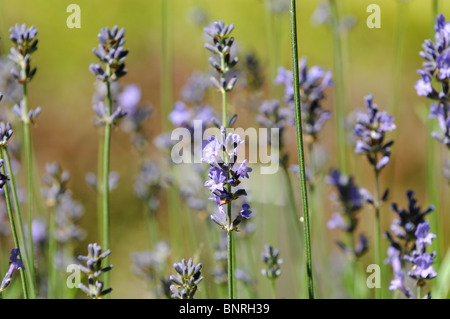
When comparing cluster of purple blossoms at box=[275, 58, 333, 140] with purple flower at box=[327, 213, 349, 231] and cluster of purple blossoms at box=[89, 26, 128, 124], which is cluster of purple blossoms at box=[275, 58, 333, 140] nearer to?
purple flower at box=[327, 213, 349, 231]

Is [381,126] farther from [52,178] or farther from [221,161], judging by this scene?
[52,178]

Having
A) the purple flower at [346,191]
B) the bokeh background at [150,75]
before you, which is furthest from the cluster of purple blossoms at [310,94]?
the bokeh background at [150,75]

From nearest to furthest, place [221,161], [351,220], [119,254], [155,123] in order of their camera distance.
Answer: [221,161] < [351,220] < [119,254] < [155,123]

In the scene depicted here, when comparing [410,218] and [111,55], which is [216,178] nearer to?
[111,55]

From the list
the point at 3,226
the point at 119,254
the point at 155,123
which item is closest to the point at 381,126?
the point at 3,226

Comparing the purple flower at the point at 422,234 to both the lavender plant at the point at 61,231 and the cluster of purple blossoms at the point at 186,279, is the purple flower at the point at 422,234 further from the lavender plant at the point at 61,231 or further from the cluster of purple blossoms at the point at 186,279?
the lavender plant at the point at 61,231

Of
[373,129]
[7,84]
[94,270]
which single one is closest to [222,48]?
[373,129]
